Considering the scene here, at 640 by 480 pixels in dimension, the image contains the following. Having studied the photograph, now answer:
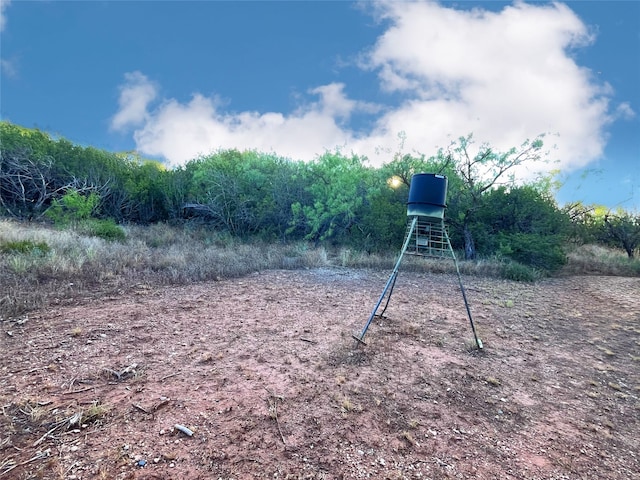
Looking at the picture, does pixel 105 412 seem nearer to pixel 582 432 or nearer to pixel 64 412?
pixel 64 412

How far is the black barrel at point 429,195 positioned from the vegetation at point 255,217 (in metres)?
4.06

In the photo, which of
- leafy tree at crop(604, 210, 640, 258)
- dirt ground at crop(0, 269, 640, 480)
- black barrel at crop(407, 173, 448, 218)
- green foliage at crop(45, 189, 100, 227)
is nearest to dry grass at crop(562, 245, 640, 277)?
leafy tree at crop(604, 210, 640, 258)

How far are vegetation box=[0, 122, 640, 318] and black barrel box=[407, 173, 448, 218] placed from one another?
4058 mm

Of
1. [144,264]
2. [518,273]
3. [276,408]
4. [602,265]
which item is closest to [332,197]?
[518,273]

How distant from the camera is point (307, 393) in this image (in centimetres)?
244

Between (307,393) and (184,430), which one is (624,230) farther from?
(184,430)

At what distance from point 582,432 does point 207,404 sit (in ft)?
8.22

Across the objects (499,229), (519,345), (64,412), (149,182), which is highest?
(149,182)

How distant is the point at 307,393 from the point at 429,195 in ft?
6.99

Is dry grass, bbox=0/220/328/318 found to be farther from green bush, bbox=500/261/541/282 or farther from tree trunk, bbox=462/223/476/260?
green bush, bbox=500/261/541/282

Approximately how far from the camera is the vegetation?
634 cm

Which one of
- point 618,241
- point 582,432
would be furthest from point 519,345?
point 618,241

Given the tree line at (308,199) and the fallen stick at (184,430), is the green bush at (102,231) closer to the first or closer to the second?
the tree line at (308,199)

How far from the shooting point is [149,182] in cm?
1337
